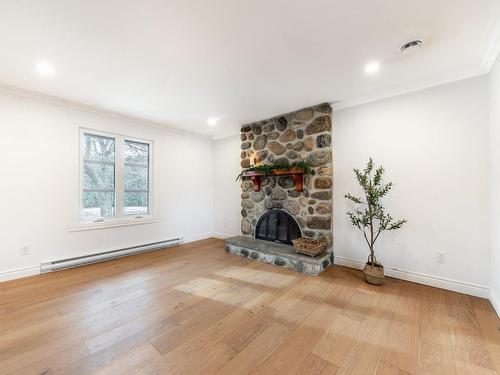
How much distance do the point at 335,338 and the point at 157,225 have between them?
11.8 ft

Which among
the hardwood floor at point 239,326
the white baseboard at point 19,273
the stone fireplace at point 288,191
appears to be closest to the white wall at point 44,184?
the white baseboard at point 19,273

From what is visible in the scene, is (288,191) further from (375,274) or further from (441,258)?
(441,258)

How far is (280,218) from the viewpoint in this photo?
12.8 ft

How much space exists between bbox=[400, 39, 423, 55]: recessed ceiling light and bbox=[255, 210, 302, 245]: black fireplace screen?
2558mm

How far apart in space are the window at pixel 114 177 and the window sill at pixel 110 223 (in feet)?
0.26

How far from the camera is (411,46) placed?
2.00m

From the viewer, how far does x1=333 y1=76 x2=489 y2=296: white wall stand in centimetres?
243

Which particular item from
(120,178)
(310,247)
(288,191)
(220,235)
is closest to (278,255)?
(310,247)

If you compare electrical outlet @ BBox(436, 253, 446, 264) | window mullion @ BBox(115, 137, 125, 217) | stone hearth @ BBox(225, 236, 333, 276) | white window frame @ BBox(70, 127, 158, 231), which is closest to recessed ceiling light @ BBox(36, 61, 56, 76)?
white window frame @ BBox(70, 127, 158, 231)

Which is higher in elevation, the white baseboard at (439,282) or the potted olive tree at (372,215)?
the potted olive tree at (372,215)

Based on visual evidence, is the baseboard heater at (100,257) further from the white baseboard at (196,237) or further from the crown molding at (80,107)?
the crown molding at (80,107)

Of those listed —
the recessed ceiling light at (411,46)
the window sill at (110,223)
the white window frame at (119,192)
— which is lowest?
the window sill at (110,223)

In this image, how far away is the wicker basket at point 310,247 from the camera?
10.3 feet

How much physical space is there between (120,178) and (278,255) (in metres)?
2.96
